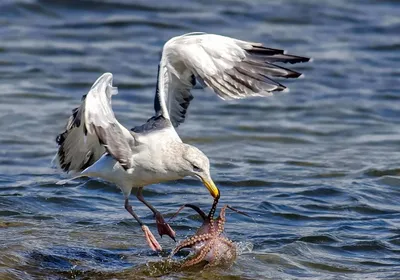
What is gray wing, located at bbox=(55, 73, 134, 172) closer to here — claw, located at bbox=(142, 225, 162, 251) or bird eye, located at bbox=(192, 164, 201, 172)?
bird eye, located at bbox=(192, 164, 201, 172)

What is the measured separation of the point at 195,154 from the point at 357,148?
14.9ft

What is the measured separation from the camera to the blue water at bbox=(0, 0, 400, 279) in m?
7.18

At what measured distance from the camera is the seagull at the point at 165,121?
6.41 meters

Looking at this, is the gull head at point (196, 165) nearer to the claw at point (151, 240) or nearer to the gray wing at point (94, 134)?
the gray wing at point (94, 134)

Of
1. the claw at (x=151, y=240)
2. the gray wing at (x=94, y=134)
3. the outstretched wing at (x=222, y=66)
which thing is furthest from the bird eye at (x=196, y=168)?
the outstretched wing at (x=222, y=66)

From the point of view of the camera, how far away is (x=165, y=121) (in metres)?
7.36

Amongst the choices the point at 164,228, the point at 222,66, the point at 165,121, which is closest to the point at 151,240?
the point at 164,228

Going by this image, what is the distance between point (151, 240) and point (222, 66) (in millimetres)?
1609

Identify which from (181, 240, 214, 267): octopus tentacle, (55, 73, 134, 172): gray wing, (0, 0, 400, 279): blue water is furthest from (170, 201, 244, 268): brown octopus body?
(55, 73, 134, 172): gray wing

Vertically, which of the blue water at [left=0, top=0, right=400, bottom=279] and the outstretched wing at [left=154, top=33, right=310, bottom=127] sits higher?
the outstretched wing at [left=154, top=33, right=310, bottom=127]

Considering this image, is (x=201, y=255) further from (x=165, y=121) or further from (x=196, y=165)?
(x=165, y=121)

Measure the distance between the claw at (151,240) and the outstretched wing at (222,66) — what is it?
104 cm

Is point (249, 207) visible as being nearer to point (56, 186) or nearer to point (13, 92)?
point (56, 186)

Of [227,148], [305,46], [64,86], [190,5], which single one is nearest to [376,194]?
[227,148]
